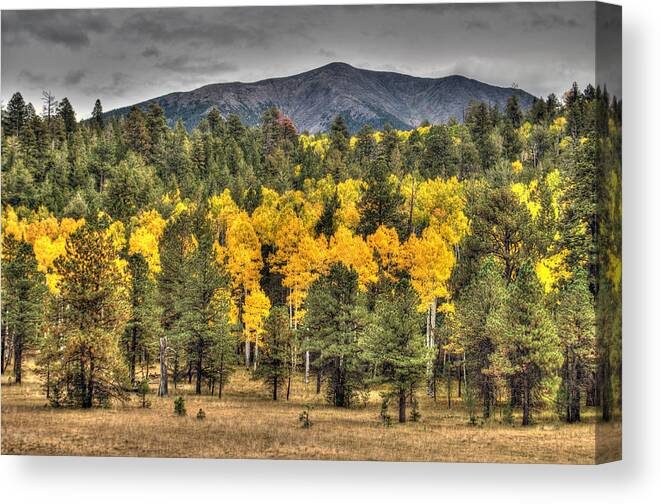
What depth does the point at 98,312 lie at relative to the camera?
71.1 ft

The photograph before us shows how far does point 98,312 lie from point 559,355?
33.8ft

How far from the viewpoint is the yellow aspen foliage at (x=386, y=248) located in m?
21.0

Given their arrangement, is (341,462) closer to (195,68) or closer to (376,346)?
(376,346)

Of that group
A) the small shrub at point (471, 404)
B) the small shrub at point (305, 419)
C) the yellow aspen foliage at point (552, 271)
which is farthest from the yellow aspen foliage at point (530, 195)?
the small shrub at point (305, 419)

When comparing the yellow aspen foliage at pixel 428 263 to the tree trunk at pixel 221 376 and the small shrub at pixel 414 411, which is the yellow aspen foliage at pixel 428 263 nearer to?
the small shrub at pixel 414 411

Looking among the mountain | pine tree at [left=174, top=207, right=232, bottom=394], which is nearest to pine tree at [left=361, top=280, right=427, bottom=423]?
pine tree at [left=174, top=207, right=232, bottom=394]

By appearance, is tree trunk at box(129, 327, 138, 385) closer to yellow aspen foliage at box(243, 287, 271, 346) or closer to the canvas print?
the canvas print

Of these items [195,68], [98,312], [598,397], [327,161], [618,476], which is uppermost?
[195,68]

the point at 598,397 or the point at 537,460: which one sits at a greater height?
the point at 598,397

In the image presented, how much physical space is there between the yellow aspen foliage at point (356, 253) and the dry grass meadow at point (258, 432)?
2681 mm

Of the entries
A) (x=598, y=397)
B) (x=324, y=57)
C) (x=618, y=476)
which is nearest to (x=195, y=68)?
(x=324, y=57)

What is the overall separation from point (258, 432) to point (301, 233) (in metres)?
4.48

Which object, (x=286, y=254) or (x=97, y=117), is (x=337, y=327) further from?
(x=97, y=117)

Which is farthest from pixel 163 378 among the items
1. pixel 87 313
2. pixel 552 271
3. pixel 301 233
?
pixel 552 271
